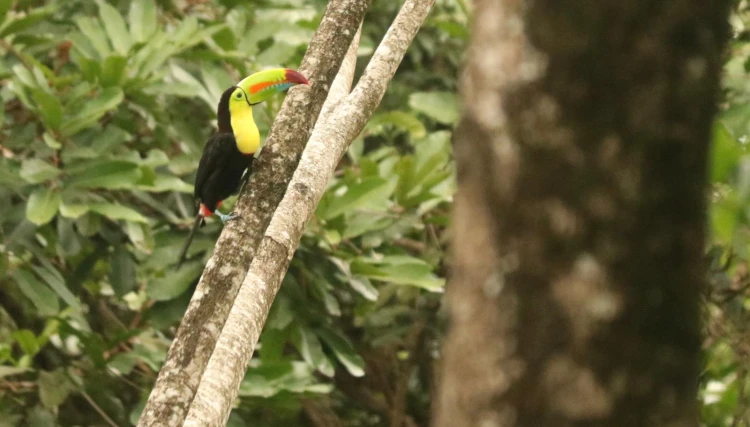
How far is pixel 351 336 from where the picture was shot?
3.81 m

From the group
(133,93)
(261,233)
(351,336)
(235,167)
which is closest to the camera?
(261,233)

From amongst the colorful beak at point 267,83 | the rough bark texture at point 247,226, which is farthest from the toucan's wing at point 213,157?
the rough bark texture at point 247,226

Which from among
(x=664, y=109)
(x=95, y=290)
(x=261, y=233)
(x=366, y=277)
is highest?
(x=664, y=109)

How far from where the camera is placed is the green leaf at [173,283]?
9.17 feet

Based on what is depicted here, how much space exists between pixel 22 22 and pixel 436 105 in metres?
1.44

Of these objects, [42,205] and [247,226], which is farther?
[42,205]

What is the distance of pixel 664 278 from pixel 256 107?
2.69m

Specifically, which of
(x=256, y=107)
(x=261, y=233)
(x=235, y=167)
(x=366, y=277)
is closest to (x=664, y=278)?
(x=261, y=233)

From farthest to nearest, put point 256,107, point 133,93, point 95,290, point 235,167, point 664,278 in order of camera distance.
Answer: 1. point 95,290
2. point 256,107
3. point 133,93
4. point 235,167
5. point 664,278

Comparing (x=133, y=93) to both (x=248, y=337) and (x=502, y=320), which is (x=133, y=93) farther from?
(x=502, y=320)

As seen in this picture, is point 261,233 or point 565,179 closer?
point 565,179

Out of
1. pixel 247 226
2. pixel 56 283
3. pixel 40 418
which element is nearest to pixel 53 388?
pixel 40 418

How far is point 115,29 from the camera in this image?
10.0 ft

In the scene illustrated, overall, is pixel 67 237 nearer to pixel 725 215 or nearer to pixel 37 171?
pixel 37 171
